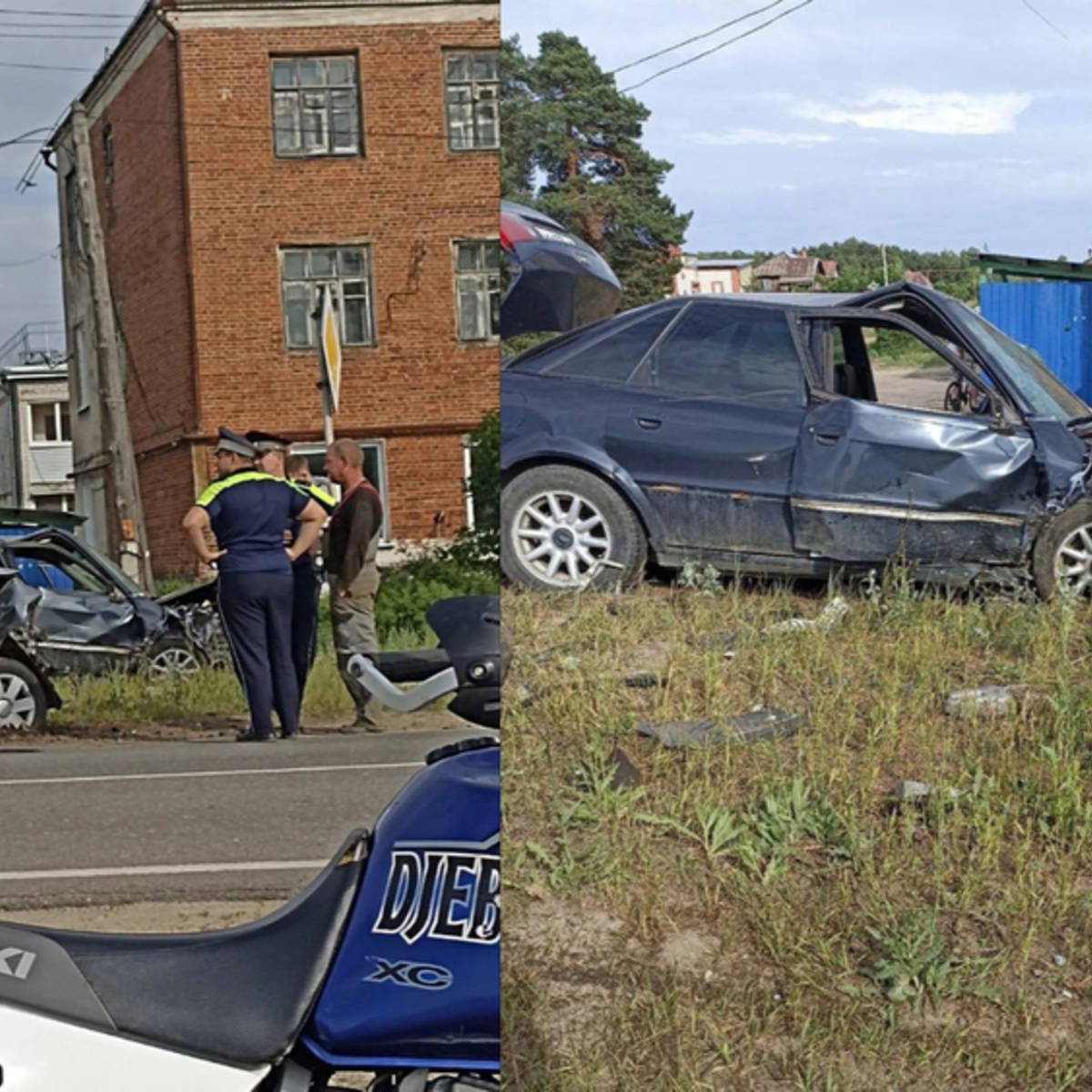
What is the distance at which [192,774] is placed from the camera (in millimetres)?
1115

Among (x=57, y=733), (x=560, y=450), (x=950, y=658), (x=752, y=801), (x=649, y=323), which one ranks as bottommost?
(x=752, y=801)

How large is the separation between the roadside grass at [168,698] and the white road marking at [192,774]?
0.03m

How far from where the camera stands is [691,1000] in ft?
6.42

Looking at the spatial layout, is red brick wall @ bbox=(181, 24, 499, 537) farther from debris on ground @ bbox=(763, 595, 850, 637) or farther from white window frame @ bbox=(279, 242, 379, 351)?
debris on ground @ bbox=(763, 595, 850, 637)

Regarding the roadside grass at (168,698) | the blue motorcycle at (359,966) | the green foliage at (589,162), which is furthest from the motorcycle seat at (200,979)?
the green foliage at (589,162)

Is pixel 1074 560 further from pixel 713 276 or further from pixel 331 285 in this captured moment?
pixel 331 285

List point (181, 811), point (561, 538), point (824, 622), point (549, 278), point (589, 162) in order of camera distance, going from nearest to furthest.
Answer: point (181, 811) < point (549, 278) < point (589, 162) < point (561, 538) < point (824, 622)

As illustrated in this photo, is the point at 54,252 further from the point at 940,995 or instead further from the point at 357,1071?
the point at 940,995

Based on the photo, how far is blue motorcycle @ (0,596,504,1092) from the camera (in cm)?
104

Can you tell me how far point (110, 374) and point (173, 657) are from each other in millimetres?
205

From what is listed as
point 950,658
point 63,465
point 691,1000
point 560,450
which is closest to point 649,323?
point 560,450

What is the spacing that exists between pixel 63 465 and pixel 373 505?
220 millimetres

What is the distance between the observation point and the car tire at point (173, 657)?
1.11 m

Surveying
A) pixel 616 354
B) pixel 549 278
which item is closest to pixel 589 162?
pixel 549 278
